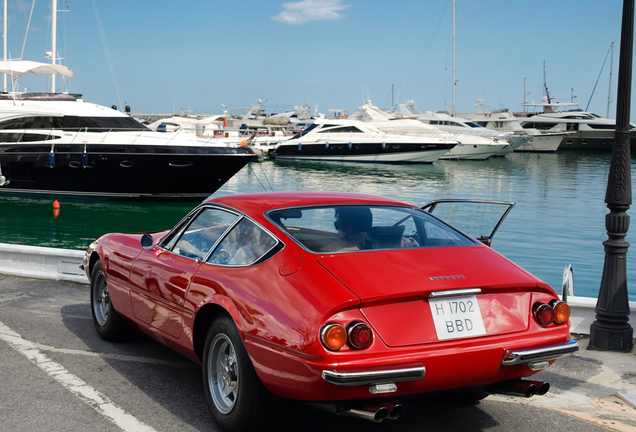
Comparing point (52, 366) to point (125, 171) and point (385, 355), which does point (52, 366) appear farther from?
point (125, 171)

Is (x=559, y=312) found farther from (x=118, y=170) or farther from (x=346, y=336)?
(x=118, y=170)

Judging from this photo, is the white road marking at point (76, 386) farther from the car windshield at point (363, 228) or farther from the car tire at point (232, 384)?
the car windshield at point (363, 228)

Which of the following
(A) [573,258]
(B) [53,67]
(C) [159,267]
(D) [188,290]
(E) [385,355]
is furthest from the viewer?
(B) [53,67]

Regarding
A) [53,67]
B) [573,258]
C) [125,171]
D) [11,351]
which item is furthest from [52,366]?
[53,67]

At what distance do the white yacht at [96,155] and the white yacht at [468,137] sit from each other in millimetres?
31031

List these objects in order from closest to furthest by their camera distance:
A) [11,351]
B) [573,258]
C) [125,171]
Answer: [11,351]
[573,258]
[125,171]

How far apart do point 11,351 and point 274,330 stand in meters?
3.16

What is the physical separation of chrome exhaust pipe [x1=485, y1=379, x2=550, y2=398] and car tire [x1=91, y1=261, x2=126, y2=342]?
3266 millimetres

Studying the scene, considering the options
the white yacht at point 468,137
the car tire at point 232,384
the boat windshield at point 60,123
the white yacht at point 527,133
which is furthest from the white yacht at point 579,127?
the car tire at point 232,384

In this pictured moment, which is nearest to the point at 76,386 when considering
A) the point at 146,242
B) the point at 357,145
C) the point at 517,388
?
the point at 146,242

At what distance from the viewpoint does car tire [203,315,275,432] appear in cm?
358

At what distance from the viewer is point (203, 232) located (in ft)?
16.2

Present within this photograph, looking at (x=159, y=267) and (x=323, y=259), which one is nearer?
(x=323, y=259)

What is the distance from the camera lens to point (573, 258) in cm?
1525
